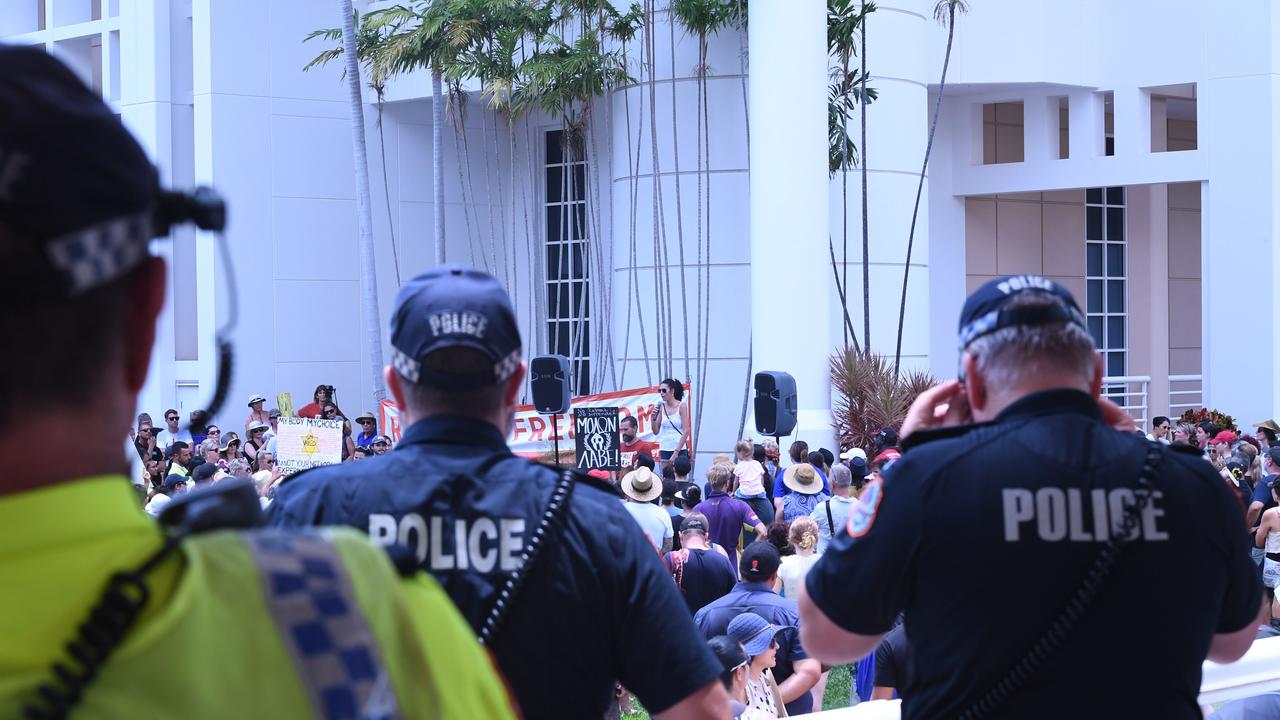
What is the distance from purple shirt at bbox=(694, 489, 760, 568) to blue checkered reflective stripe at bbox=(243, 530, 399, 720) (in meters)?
9.71

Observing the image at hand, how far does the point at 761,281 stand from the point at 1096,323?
10728mm

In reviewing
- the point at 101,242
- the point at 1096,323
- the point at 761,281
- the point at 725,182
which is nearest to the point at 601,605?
the point at 101,242

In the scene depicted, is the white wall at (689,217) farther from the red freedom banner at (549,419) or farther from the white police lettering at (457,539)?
the white police lettering at (457,539)

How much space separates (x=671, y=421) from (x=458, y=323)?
15772mm

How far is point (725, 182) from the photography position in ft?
78.0

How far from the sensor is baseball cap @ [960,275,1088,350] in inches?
105

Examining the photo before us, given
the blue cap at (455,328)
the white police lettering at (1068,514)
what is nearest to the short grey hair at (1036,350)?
the white police lettering at (1068,514)

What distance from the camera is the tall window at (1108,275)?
1119 inches

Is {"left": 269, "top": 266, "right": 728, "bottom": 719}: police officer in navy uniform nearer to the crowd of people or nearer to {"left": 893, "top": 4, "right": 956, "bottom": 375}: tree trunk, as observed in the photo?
the crowd of people

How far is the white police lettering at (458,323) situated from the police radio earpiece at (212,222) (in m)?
0.98

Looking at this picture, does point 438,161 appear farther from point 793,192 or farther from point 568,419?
point 568,419

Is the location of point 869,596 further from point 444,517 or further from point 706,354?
point 706,354

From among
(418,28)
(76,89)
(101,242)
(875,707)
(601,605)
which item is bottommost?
(875,707)

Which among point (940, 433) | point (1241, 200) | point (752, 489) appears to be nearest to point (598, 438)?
point (752, 489)
